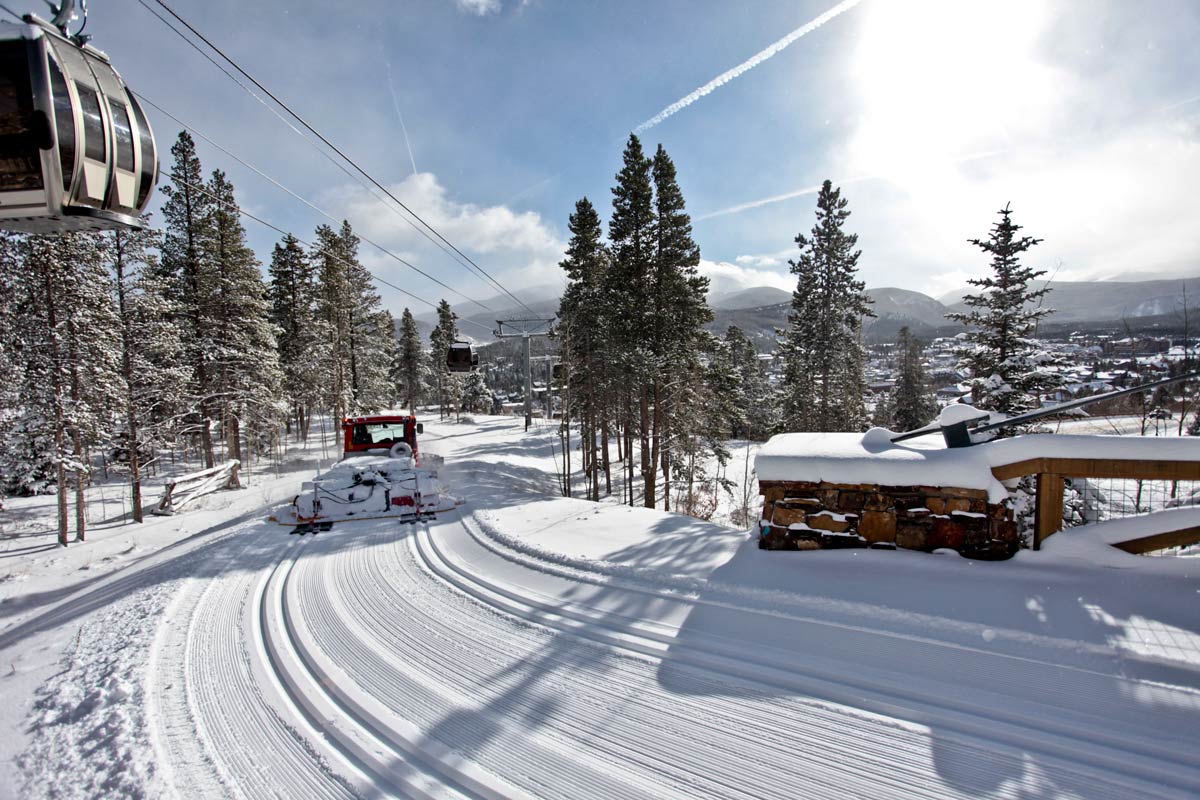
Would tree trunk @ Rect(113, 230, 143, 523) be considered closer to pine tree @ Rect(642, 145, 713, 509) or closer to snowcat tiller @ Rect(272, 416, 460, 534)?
snowcat tiller @ Rect(272, 416, 460, 534)

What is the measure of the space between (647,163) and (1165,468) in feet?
53.1

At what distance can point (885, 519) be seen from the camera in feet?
16.0

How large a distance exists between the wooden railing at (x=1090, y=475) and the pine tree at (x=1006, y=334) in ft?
29.9

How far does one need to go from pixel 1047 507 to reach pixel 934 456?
3.38 feet

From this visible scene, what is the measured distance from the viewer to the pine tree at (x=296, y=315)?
27.0 metres

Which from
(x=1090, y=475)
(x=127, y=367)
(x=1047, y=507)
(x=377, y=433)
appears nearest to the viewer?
(x=1090, y=475)

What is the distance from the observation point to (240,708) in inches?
129

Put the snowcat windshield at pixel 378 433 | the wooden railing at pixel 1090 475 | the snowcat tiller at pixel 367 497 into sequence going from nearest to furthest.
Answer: the wooden railing at pixel 1090 475
the snowcat tiller at pixel 367 497
the snowcat windshield at pixel 378 433

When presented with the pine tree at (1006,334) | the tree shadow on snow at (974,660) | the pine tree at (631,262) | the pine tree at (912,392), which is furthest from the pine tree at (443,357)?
the tree shadow on snow at (974,660)

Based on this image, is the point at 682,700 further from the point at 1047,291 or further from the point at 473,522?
the point at 1047,291

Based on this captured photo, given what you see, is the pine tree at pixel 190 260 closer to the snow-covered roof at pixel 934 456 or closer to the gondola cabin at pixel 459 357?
the gondola cabin at pixel 459 357

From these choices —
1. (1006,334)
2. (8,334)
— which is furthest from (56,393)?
(1006,334)

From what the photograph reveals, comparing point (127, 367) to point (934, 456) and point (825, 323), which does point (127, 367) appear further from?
point (825, 323)

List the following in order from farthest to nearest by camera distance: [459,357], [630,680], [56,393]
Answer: [459,357] → [56,393] → [630,680]
